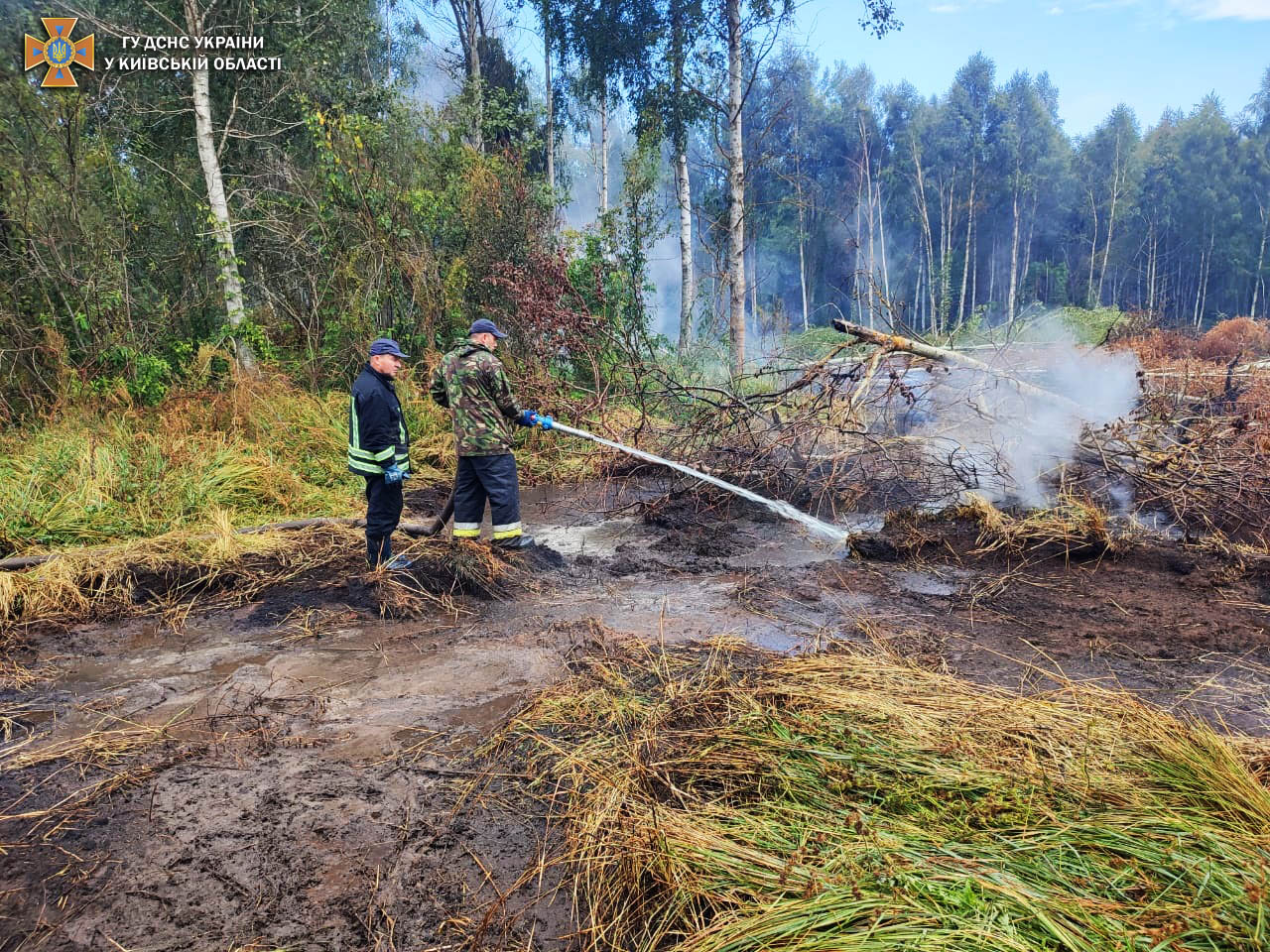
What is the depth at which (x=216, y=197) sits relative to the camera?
36.8 ft

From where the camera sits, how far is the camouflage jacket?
6531mm

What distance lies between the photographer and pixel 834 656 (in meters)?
4.05

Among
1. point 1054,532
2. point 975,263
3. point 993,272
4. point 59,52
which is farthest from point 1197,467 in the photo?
point 993,272

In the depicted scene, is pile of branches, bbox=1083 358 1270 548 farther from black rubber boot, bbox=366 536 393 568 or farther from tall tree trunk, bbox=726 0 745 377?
tall tree trunk, bbox=726 0 745 377

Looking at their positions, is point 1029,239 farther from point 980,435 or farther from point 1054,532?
point 1054,532

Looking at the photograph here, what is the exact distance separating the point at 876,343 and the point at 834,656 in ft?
15.5

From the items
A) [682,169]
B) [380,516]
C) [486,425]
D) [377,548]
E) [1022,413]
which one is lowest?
[377,548]

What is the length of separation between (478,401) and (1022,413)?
589 centimetres

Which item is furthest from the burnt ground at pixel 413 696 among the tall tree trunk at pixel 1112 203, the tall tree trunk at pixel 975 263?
the tall tree trunk at pixel 975 263

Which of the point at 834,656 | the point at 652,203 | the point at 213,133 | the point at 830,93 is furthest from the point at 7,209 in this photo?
the point at 830,93

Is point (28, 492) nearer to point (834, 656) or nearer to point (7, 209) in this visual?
point (7, 209)

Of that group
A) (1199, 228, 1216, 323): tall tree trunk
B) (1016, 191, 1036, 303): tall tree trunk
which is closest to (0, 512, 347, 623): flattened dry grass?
(1016, 191, 1036, 303): tall tree trunk

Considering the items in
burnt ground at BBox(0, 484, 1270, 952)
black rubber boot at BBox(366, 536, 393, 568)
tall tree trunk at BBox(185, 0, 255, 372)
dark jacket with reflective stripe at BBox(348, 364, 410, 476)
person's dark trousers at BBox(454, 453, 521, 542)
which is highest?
tall tree trunk at BBox(185, 0, 255, 372)

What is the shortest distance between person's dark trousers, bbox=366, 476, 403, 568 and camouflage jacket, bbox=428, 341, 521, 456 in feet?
2.60
